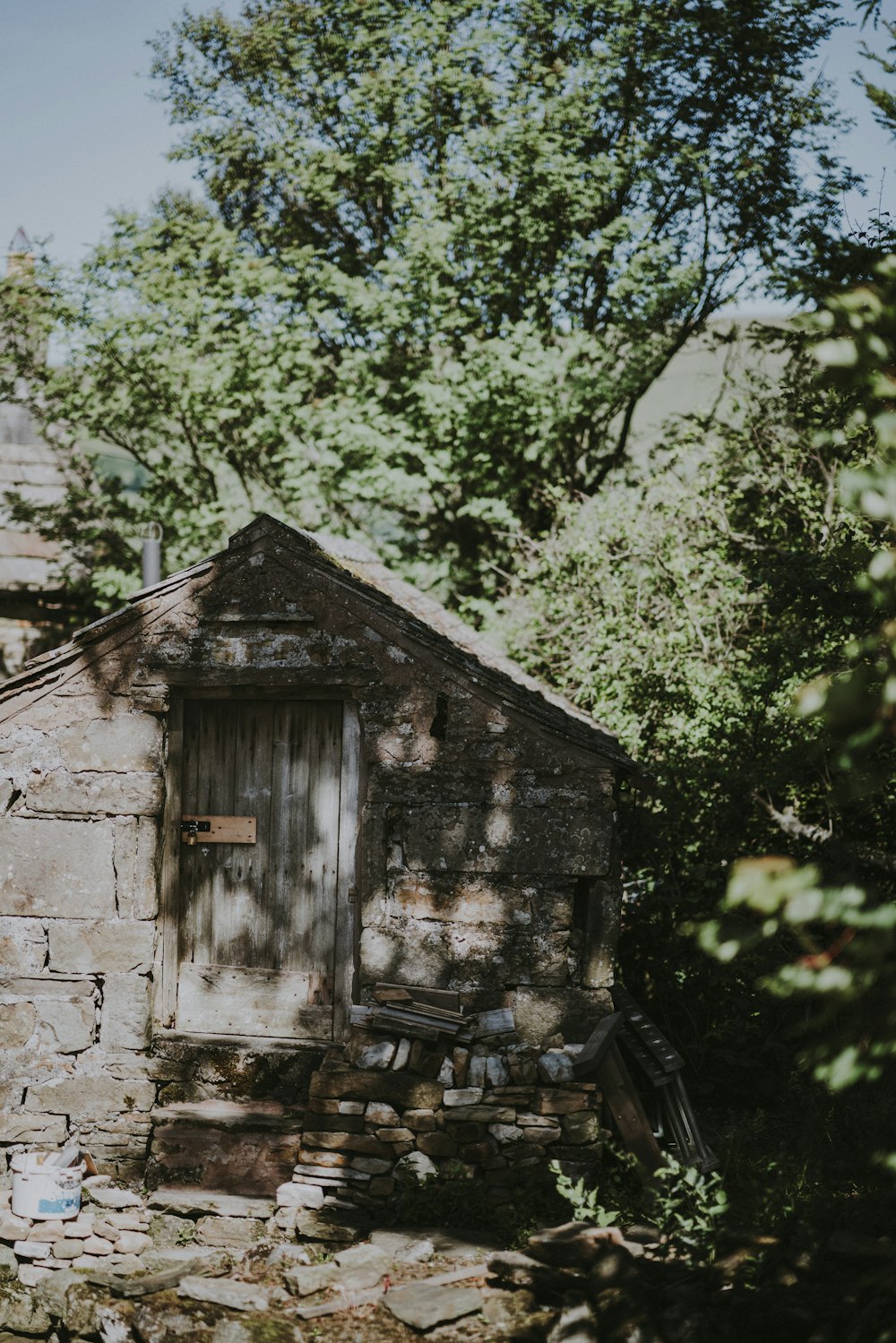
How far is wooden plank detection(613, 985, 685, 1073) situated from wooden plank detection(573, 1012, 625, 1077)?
42 centimetres

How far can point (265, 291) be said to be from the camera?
1280 cm

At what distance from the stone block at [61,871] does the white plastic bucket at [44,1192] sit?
1406 millimetres

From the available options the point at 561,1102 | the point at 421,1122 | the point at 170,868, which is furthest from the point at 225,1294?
the point at 170,868

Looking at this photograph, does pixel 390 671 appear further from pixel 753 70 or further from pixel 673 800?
pixel 753 70

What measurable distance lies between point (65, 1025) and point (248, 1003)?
108 centimetres

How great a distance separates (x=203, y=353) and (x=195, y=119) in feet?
12.6

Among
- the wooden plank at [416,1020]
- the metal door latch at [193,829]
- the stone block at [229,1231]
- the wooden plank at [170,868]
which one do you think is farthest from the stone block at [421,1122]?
the metal door latch at [193,829]

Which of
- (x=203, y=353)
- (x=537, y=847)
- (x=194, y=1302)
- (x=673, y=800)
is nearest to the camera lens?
(x=194, y=1302)

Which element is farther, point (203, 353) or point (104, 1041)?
point (203, 353)

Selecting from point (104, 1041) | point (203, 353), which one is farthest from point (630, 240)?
point (104, 1041)

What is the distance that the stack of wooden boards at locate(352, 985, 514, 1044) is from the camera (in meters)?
6.45

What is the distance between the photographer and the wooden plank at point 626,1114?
6.48 m

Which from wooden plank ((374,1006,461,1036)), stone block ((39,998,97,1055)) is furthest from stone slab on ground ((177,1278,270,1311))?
stone block ((39,998,97,1055))

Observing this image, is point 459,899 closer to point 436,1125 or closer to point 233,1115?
point 436,1125
